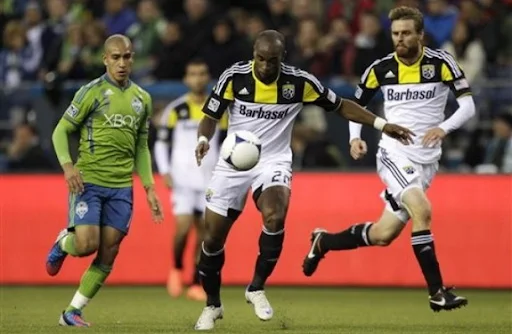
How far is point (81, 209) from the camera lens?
421 inches

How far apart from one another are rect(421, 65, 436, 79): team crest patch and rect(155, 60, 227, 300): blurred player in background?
363 centimetres

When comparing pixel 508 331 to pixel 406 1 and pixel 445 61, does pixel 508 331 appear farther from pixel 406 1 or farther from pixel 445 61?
pixel 406 1

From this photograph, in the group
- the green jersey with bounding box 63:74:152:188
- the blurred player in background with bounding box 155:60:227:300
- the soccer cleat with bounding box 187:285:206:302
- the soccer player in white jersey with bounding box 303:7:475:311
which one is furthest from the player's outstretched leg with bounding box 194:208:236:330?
the blurred player in background with bounding box 155:60:227:300

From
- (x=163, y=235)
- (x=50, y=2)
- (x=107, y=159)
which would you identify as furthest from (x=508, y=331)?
(x=50, y=2)

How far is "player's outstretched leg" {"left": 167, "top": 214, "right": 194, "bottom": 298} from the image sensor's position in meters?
14.8

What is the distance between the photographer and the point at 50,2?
20812 mm

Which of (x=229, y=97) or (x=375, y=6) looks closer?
(x=229, y=97)

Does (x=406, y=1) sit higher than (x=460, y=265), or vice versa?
(x=406, y=1)

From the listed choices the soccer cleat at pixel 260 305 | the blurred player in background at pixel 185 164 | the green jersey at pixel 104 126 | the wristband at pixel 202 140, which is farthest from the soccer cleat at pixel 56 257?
the blurred player in background at pixel 185 164

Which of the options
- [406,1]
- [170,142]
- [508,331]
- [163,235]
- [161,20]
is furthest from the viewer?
[161,20]

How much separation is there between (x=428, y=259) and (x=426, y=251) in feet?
0.23

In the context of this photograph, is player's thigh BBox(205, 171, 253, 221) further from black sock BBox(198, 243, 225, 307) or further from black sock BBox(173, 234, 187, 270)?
black sock BBox(173, 234, 187, 270)

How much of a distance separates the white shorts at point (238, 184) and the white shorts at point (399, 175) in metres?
1.21

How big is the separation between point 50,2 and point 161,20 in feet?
6.79
